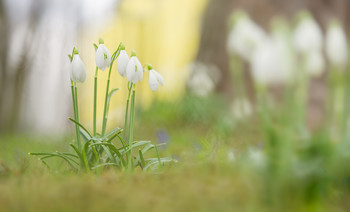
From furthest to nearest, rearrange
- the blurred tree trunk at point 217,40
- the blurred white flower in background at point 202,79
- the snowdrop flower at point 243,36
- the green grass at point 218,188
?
the blurred tree trunk at point 217,40 < the blurred white flower in background at point 202,79 < the snowdrop flower at point 243,36 < the green grass at point 218,188

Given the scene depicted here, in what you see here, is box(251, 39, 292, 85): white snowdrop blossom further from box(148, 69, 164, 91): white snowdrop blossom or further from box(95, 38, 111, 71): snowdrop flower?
box(95, 38, 111, 71): snowdrop flower

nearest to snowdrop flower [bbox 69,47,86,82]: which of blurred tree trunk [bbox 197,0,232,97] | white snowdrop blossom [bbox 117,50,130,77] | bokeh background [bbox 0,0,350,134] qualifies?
white snowdrop blossom [bbox 117,50,130,77]

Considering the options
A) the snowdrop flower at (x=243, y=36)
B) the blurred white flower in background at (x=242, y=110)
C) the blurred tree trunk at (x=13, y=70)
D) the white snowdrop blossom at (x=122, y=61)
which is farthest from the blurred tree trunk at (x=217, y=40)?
the white snowdrop blossom at (x=122, y=61)

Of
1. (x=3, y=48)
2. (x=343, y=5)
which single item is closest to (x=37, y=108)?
(x=3, y=48)

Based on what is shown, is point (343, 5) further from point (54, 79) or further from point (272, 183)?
point (272, 183)

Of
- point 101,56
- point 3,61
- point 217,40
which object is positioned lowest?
point 101,56

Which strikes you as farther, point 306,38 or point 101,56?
point 101,56

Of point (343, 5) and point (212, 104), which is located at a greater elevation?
point (343, 5)

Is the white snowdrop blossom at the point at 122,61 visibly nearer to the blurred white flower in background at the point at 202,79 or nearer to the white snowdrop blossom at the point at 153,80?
the white snowdrop blossom at the point at 153,80

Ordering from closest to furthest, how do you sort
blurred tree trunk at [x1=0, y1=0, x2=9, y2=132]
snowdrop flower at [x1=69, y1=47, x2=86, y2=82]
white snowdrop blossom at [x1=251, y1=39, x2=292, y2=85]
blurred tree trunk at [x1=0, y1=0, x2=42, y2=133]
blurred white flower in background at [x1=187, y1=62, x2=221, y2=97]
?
white snowdrop blossom at [x1=251, y1=39, x2=292, y2=85], snowdrop flower at [x1=69, y1=47, x2=86, y2=82], blurred white flower in background at [x1=187, y1=62, x2=221, y2=97], blurred tree trunk at [x1=0, y1=0, x2=42, y2=133], blurred tree trunk at [x1=0, y1=0, x2=9, y2=132]

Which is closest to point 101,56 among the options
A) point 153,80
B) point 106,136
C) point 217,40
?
point 153,80

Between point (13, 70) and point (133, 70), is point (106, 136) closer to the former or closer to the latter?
point (133, 70)
